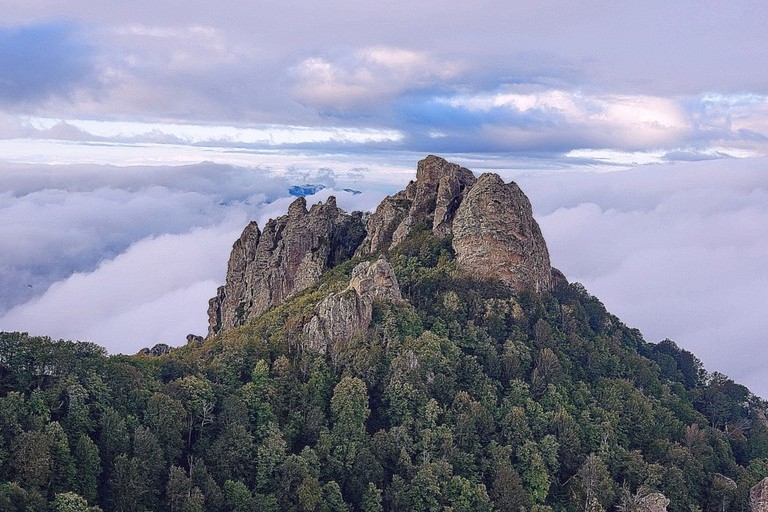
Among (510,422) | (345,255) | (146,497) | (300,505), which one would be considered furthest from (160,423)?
(345,255)

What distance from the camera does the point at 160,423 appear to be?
5688 cm

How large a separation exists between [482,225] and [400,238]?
1375cm

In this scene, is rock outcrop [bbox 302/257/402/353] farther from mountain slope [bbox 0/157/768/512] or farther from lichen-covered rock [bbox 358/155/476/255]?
lichen-covered rock [bbox 358/155/476/255]

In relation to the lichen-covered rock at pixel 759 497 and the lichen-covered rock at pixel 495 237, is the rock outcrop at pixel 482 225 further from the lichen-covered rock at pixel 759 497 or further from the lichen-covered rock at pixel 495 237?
the lichen-covered rock at pixel 759 497

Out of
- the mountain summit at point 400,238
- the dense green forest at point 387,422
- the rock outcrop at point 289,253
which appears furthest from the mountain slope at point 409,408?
the rock outcrop at point 289,253

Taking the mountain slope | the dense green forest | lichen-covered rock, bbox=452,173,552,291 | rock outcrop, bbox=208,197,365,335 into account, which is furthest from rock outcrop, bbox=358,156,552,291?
rock outcrop, bbox=208,197,365,335

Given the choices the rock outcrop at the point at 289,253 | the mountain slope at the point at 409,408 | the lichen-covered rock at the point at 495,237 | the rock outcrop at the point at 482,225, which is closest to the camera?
the mountain slope at the point at 409,408

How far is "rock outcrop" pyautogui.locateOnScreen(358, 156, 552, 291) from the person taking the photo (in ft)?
276

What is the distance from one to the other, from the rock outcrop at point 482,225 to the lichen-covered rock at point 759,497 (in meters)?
A: 30.9

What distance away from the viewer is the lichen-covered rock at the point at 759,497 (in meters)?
64.6

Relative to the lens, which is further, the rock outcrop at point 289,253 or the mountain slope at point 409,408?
the rock outcrop at point 289,253

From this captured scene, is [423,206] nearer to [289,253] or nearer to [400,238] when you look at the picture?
[400,238]

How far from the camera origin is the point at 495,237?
8381cm

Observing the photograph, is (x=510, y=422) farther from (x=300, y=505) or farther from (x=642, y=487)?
(x=300, y=505)
